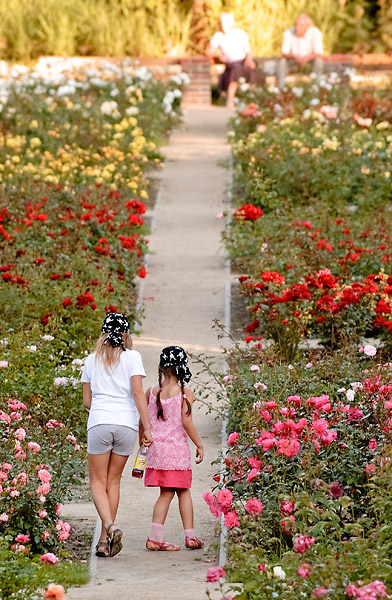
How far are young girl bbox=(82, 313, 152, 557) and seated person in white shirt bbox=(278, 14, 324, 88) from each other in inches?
512

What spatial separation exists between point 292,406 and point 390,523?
1.41m

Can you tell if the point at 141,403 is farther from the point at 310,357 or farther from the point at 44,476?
the point at 310,357

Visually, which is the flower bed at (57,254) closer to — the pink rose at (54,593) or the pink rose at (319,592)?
the pink rose at (54,593)

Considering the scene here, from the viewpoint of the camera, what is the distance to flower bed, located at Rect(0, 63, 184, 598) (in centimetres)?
671

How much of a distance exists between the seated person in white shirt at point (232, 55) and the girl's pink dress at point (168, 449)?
505 inches

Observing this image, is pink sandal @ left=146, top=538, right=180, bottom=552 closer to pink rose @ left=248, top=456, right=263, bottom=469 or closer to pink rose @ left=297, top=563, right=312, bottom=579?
pink rose @ left=248, top=456, right=263, bottom=469

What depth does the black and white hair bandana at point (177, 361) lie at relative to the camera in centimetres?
702

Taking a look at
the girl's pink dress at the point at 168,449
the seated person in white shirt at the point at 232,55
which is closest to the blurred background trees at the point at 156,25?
the seated person in white shirt at the point at 232,55

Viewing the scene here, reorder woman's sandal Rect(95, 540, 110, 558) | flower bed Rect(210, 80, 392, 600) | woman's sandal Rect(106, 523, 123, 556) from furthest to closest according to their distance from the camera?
1. woman's sandal Rect(95, 540, 110, 558)
2. woman's sandal Rect(106, 523, 123, 556)
3. flower bed Rect(210, 80, 392, 600)

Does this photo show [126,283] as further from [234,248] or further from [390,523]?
[390,523]

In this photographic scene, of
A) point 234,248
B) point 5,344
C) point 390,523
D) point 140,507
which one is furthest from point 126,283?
point 390,523

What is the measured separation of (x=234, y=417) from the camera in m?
8.37

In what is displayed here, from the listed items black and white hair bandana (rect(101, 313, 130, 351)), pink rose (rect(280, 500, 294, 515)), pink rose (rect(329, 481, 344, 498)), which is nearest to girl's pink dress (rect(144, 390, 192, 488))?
black and white hair bandana (rect(101, 313, 130, 351))

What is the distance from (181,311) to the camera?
11344 millimetres
